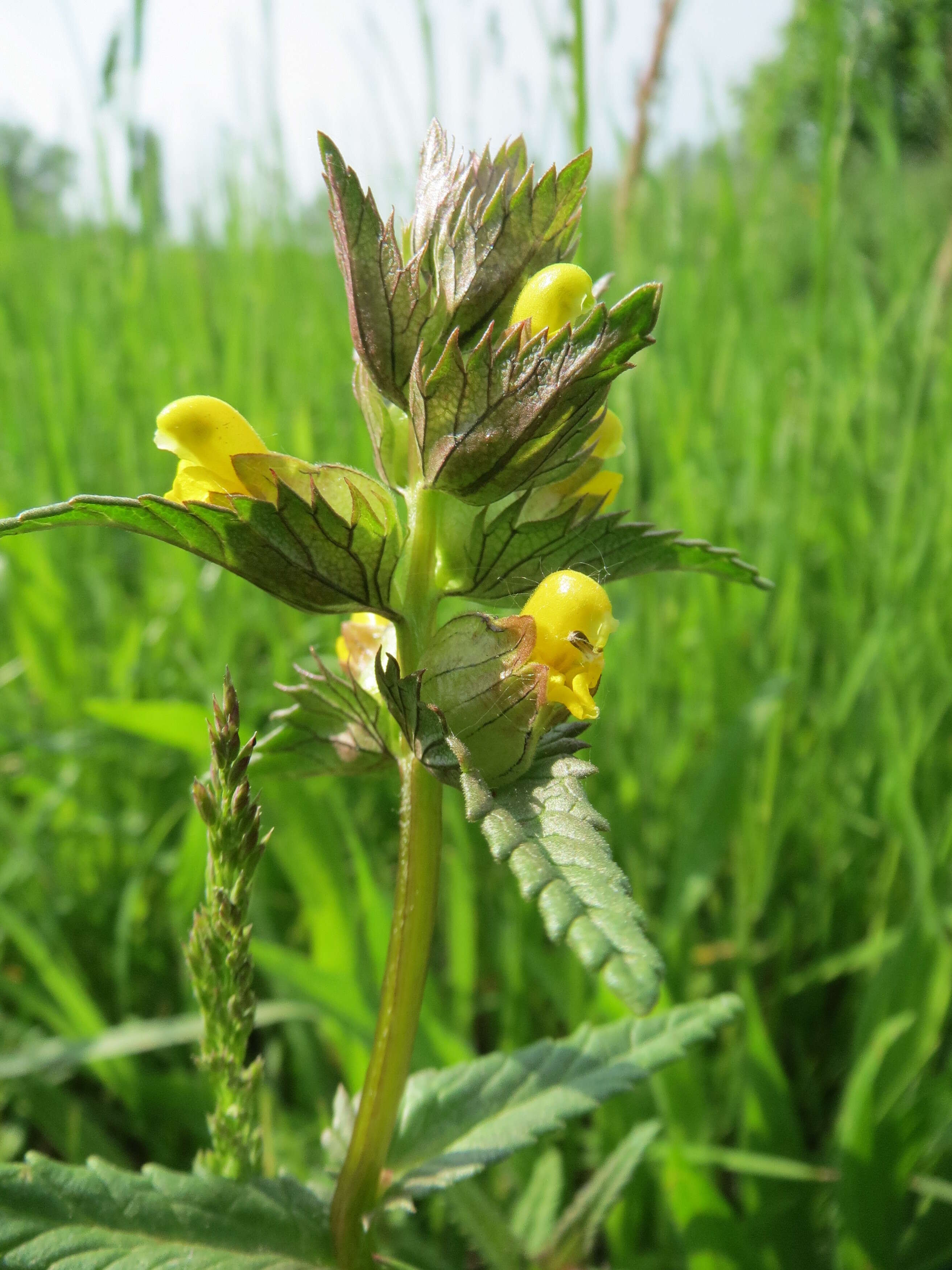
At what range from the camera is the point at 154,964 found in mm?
1211

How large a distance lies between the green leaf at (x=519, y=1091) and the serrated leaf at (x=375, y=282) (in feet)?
1.59

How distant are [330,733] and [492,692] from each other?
156 mm

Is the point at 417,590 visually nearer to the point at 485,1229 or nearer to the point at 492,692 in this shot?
the point at 492,692

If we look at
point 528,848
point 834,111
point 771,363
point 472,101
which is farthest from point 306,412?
point 528,848

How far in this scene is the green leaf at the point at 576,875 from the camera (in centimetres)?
35

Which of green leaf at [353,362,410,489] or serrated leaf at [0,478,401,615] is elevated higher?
green leaf at [353,362,410,489]

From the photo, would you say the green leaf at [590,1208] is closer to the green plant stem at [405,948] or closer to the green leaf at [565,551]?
the green plant stem at [405,948]

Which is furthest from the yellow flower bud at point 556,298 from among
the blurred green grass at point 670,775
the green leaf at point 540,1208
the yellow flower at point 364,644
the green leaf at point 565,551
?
the green leaf at point 540,1208

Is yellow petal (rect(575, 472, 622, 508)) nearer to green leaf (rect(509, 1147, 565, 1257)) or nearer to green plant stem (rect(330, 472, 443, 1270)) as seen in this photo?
green plant stem (rect(330, 472, 443, 1270))

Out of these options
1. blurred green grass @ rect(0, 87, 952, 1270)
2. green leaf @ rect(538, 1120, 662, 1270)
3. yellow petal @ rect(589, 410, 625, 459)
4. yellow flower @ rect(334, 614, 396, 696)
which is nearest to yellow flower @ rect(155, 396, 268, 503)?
yellow flower @ rect(334, 614, 396, 696)

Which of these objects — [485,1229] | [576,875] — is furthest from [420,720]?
[485,1229]

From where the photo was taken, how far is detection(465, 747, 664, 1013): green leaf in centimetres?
35

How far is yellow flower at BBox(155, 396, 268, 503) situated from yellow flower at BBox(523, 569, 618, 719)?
0.66 feet

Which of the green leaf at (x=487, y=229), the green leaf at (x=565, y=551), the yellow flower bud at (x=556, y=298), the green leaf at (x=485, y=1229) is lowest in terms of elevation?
the green leaf at (x=485, y=1229)
